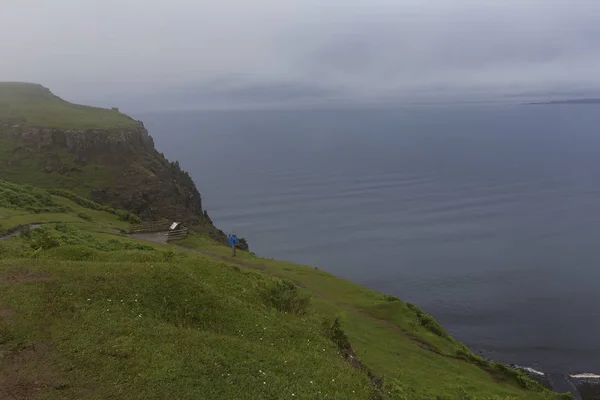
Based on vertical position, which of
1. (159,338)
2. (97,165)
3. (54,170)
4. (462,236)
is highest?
(97,165)

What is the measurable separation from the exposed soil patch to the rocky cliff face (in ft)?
179

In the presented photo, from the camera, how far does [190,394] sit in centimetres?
1230

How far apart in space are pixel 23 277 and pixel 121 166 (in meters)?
70.0

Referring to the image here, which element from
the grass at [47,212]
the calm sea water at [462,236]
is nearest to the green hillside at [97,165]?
the grass at [47,212]

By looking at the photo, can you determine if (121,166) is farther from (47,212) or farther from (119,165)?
(47,212)

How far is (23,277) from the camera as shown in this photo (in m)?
17.7

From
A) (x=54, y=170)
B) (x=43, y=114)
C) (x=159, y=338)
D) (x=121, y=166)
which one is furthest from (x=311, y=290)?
(x=43, y=114)

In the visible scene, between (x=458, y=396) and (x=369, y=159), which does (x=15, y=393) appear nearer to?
(x=458, y=396)

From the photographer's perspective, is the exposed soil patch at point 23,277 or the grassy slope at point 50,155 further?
the grassy slope at point 50,155

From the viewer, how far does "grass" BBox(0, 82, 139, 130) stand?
9094 centimetres

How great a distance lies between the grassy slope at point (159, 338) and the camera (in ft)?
41.3

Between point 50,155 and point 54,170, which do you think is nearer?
point 54,170

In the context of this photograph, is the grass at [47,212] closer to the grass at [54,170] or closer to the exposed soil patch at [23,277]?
the grass at [54,170]

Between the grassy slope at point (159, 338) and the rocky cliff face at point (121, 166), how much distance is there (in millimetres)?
50307
